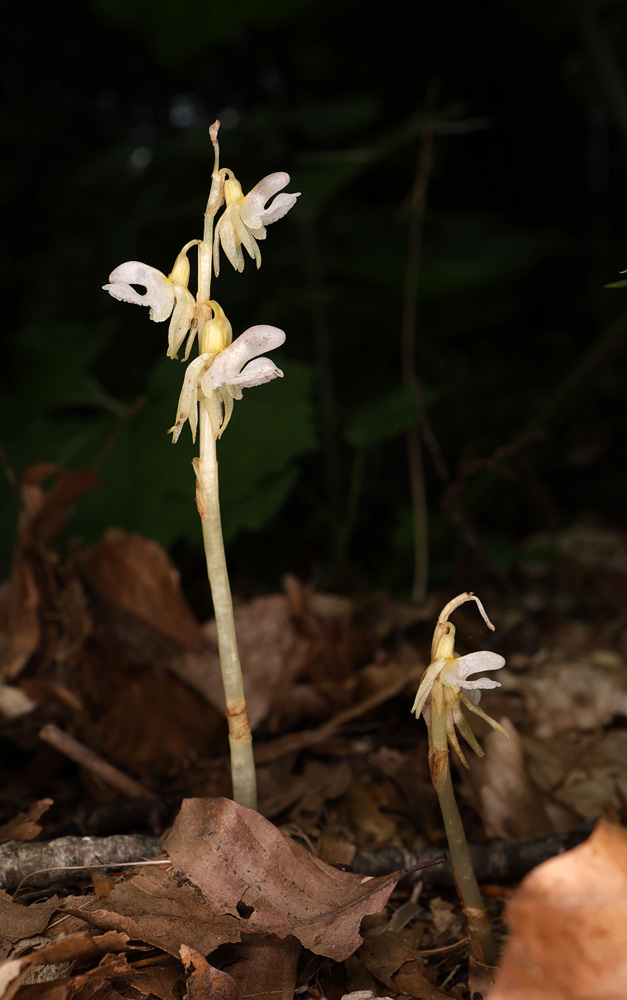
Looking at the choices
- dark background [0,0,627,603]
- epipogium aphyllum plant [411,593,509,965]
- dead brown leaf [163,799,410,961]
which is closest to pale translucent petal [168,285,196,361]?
epipogium aphyllum plant [411,593,509,965]

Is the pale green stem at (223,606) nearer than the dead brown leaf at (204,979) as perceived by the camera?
No

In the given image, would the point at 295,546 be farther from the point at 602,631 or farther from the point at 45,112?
the point at 45,112

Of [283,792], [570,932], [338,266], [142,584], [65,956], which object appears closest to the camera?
[570,932]

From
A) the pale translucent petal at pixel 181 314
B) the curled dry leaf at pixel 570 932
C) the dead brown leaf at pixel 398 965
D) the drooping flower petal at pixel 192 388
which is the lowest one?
the dead brown leaf at pixel 398 965

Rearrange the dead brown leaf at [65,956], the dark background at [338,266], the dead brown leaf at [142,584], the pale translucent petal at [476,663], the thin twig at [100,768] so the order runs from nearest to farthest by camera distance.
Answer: the dead brown leaf at [65,956] < the pale translucent petal at [476,663] < the thin twig at [100,768] < the dead brown leaf at [142,584] < the dark background at [338,266]

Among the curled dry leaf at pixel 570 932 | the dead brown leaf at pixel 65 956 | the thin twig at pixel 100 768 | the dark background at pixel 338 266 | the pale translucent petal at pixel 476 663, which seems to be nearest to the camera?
the curled dry leaf at pixel 570 932

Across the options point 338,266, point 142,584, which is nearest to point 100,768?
point 142,584

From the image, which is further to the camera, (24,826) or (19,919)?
(24,826)

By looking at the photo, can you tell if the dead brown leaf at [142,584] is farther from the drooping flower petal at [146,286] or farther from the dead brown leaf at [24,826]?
the drooping flower petal at [146,286]

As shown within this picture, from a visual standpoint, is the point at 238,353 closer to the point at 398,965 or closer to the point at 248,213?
the point at 248,213

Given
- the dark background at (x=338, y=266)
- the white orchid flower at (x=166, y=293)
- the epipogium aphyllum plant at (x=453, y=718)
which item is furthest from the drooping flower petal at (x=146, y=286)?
the dark background at (x=338, y=266)
